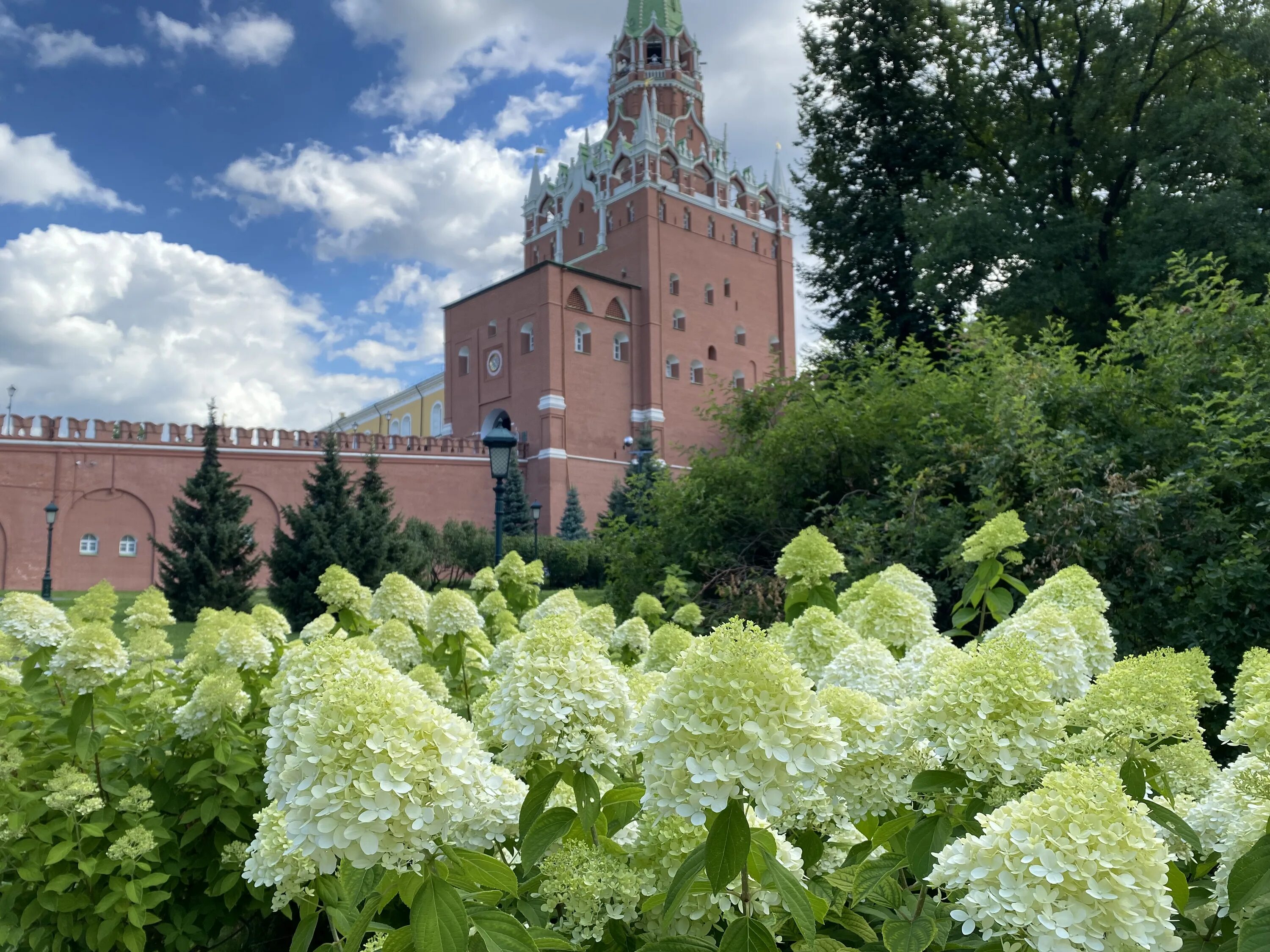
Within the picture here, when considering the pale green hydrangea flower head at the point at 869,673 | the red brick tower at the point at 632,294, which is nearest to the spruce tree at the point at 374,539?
the red brick tower at the point at 632,294

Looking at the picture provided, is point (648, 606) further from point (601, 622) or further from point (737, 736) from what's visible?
point (737, 736)

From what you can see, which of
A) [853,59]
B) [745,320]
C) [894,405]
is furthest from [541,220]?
[894,405]

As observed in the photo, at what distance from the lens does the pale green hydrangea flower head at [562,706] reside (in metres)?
1.61

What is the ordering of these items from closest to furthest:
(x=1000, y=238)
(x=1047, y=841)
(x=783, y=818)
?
(x=1047, y=841) < (x=783, y=818) < (x=1000, y=238)

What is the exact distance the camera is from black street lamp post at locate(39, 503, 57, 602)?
23.5 m

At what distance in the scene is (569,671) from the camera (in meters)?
1.64

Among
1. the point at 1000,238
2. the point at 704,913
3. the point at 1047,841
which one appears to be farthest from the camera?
the point at 1000,238

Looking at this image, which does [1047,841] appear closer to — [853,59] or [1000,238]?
[1000,238]

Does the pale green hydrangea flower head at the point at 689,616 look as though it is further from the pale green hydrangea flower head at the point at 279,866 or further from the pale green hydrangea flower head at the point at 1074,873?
the pale green hydrangea flower head at the point at 1074,873

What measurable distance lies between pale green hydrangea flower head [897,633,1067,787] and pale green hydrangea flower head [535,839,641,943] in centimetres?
62

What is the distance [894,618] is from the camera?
3.00 m

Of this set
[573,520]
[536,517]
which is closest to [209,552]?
[536,517]

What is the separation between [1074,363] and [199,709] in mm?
6781

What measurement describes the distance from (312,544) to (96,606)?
49.4 ft
